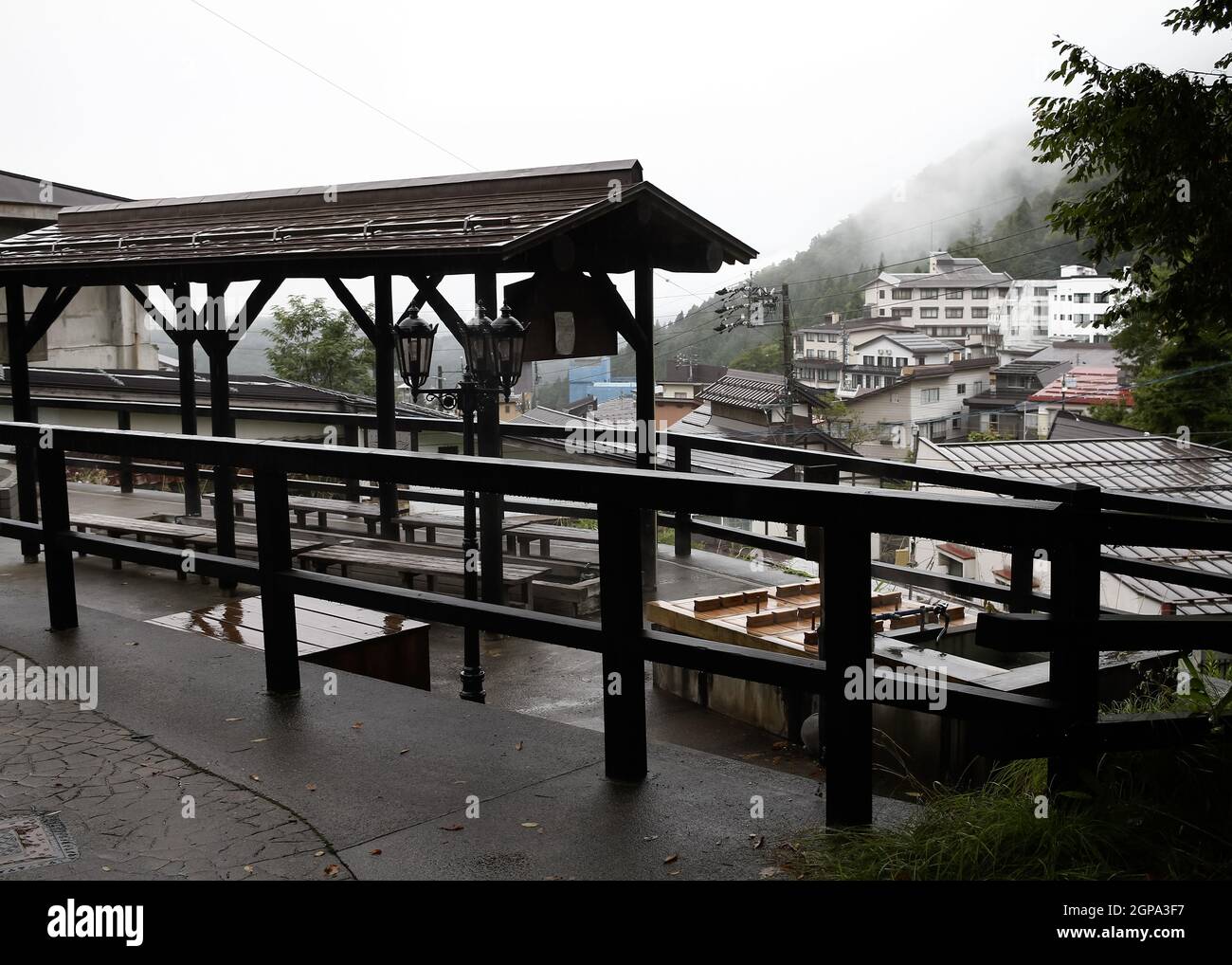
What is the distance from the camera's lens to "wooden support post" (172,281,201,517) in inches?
336

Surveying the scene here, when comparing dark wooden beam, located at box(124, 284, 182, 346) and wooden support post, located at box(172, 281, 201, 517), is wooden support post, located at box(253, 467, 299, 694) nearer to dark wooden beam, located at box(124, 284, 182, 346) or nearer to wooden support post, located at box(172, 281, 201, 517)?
wooden support post, located at box(172, 281, 201, 517)

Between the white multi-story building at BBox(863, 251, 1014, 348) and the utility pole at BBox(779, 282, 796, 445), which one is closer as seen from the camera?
the utility pole at BBox(779, 282, 796, 445)

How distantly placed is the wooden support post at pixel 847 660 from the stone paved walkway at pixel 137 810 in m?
1.22

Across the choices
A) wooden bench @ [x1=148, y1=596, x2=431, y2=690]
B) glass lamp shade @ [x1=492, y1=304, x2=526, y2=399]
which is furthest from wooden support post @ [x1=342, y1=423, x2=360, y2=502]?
wooden bench @ [x1=148, y1=596, x2=431, y2=690]

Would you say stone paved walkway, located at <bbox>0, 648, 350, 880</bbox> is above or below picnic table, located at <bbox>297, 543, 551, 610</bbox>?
above

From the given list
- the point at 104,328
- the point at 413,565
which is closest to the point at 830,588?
the point at 413,565

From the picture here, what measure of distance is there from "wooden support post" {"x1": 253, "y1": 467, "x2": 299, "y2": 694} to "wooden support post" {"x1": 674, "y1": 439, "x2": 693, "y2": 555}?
4.59 m

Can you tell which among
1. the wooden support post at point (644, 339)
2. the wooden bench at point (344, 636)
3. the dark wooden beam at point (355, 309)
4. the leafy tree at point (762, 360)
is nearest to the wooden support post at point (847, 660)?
the wooden bench at point (344, 636)

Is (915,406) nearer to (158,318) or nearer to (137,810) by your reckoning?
(158,318)

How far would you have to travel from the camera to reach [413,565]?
791 centimetres

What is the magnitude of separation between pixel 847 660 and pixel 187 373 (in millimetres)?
8649
